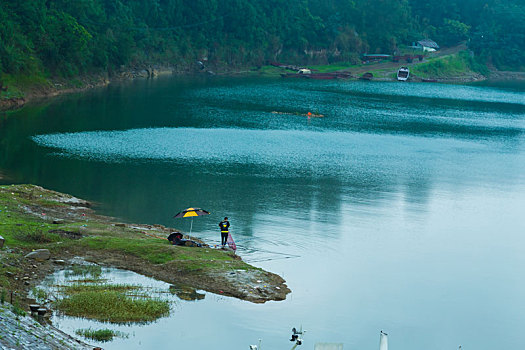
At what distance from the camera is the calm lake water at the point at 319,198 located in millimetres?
37438

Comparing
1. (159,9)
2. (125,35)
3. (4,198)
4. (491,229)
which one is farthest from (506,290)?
(159,9)

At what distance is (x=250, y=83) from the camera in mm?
175125

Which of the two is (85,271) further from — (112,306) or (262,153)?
(262,153)

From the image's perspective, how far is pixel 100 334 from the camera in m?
32.1

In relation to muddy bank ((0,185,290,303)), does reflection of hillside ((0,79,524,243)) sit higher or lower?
higher

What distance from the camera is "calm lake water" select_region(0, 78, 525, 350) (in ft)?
123

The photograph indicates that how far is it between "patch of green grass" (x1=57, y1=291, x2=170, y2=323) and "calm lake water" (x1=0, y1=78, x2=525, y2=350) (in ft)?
3.23

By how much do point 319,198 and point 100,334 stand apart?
3484cm

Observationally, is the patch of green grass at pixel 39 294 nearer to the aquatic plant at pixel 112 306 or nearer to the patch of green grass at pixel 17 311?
the aquatic plant at pixel 112 306

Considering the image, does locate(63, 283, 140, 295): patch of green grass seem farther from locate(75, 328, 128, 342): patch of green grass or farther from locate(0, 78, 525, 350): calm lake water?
locate(75, 328, 128, 342): patch of green grass

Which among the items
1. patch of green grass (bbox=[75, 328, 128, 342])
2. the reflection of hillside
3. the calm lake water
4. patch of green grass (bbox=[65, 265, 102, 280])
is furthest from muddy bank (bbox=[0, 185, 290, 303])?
the reflection of hillside

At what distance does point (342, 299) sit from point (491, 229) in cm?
2388

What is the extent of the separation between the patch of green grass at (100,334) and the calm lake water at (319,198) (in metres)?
0.51

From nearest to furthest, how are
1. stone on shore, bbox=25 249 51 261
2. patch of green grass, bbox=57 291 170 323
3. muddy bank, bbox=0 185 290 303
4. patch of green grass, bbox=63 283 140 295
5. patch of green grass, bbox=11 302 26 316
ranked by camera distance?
patch of green grass, bbox=11 302 26 316, patch of green grass, bbox=57 291 170 323, patch of green grass, bbox=63 283 140 295, muddy bank, bbox=0 185 290 303, stone on shore, bbox=25 249 51 261
